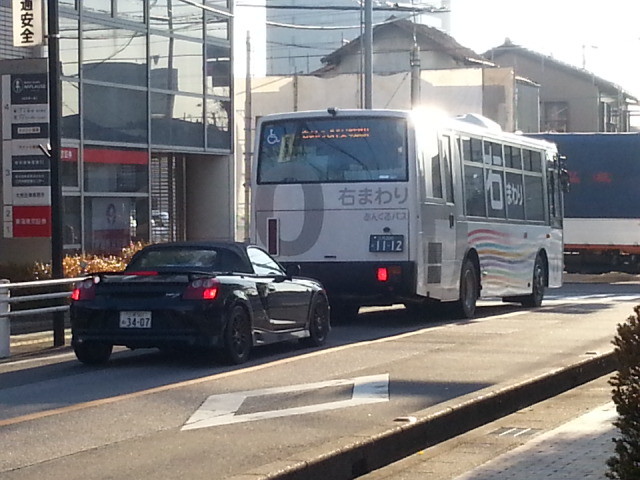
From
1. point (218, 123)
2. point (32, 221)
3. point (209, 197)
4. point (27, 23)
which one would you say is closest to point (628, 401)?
point (27, 23)

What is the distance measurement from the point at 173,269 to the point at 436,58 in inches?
2299

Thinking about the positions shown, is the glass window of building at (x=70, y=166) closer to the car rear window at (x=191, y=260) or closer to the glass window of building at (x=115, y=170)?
the glass window of building at (x=115, y=170)

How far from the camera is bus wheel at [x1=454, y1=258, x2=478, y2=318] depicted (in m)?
21.8

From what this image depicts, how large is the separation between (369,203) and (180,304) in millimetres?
6525

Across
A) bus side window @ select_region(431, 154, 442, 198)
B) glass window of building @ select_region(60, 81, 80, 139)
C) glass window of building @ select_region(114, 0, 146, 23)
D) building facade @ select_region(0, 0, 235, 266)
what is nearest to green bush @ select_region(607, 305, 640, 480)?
bus side window @ select_region(431, 154, 442, 198)

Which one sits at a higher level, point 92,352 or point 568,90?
point 568,90

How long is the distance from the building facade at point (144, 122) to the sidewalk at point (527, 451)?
1579 centimetres

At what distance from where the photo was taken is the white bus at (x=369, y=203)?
19766 millimetres

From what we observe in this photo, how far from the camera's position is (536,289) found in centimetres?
2558

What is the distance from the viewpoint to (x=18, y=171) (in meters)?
24.2

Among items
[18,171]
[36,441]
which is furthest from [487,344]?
[18,171]

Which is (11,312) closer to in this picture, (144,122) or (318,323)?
(318,323)

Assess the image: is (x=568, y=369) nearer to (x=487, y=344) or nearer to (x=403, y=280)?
(x=487, y=344)

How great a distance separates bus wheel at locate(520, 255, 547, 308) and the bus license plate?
20.9ft
